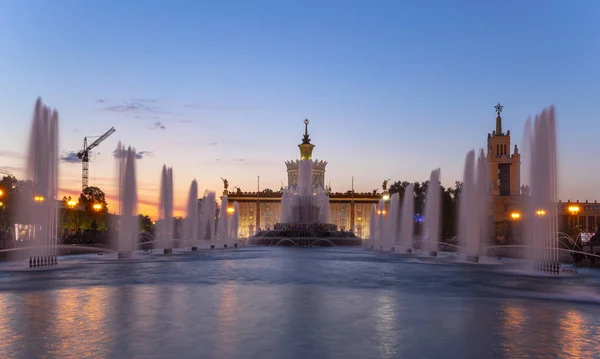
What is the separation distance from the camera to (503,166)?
115125 millimetres

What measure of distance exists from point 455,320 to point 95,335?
20.0 feet

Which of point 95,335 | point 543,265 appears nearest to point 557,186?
point 543,265

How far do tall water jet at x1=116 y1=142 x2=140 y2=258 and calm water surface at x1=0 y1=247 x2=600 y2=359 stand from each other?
11527 millimetres

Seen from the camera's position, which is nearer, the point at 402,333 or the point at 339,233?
the point at 402,333

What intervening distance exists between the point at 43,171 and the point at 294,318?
52.6ft

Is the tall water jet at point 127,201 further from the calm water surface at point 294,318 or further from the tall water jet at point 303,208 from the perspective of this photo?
the tall water jet at point 303,208

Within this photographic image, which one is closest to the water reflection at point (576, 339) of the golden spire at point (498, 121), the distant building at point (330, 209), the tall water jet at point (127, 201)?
the tall water jet at point (127, 201)

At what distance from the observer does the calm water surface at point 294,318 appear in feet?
26.9

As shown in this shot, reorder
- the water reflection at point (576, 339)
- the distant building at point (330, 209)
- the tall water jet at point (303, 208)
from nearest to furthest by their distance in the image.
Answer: the water reflection at point (576, 339) < the tall water jet at point (303, 208) < the distant building at point (330, 209)

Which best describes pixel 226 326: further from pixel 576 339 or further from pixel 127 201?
pixel 127 201

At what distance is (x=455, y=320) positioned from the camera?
413 inches

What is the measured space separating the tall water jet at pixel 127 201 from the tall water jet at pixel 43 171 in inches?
232

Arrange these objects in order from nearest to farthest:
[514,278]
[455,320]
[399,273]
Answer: [455,320]
[514,278]
[399,273]

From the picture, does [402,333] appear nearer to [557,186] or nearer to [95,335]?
[95,335]
